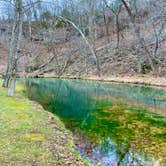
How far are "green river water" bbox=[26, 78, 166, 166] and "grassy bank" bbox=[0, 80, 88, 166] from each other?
71 cm

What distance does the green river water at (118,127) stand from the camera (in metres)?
10.1

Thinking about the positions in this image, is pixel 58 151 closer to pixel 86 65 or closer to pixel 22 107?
pixel 22 107

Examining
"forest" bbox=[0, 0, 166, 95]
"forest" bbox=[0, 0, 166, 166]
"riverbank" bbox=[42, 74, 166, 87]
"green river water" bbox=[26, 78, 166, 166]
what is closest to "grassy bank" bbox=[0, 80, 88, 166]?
"forest" bbox=[0, 0, 166, 166]

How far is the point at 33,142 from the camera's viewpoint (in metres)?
10.2

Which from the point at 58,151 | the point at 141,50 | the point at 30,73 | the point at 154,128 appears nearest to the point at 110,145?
the point at 58,151

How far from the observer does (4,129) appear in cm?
1152

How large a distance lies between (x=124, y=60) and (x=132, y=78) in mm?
8543

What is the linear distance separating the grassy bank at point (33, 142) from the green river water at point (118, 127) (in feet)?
2.34

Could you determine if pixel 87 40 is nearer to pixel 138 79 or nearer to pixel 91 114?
pixel 138 79

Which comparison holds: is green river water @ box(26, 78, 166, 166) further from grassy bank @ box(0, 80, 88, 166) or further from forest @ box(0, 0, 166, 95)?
forest @ box(0, 0, 166, 95)

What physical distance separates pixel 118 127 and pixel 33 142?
201 inches

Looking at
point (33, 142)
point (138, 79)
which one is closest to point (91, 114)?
point (33, 142)

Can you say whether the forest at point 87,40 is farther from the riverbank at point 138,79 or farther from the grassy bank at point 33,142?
the grassy bank at point 33,142

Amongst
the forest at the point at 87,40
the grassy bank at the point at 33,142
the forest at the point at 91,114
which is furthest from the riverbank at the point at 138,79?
the grassy bank at the point at 33,142
